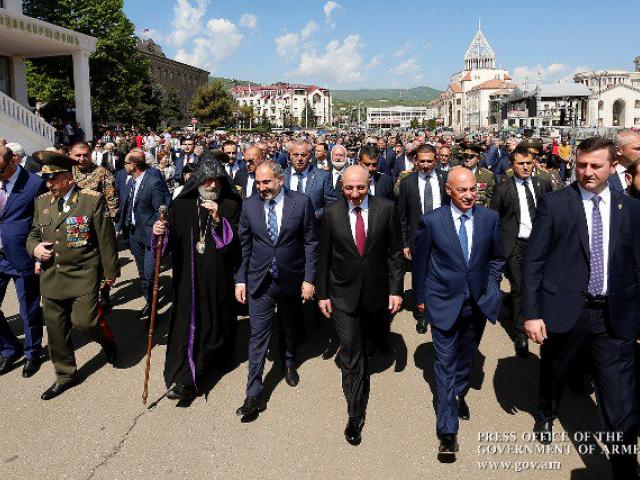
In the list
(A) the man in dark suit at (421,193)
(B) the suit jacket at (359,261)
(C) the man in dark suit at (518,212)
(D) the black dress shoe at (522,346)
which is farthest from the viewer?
(A) the man in dark suit at (421,193)

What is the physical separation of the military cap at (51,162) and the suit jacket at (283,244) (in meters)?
1.69

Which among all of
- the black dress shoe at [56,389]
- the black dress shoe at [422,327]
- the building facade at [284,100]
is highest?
the building facade at [284,100]

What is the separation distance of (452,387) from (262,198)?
2.19 m

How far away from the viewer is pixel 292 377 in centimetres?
473

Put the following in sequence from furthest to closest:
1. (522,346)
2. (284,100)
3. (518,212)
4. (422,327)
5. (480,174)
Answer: (284,100) → (480,174) → (422,327) → (518,212) → (522,346)

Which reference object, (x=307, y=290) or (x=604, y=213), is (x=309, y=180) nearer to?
(x=307, y=290)

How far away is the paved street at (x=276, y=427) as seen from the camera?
3.44 metres

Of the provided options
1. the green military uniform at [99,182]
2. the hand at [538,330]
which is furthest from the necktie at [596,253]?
the green military uniform at [99,182]

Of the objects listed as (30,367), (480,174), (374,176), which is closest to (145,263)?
(30,367)

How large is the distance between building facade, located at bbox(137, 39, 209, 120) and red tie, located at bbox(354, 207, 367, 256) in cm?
8102

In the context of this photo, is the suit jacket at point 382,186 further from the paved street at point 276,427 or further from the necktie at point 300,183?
the paved street at point 276,427

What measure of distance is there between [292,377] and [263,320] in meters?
0.74

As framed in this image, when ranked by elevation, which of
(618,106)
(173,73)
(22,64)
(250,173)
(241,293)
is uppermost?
(173,73)

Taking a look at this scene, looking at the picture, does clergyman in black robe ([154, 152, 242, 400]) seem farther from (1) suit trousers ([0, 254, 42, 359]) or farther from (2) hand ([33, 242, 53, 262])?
(1) suit trousers ([0, 254, 42, 359])
